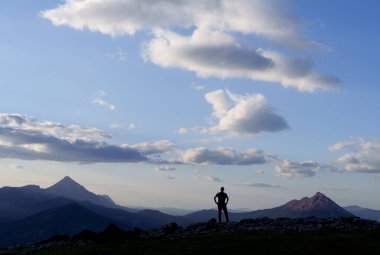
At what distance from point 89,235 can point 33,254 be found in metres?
6.75

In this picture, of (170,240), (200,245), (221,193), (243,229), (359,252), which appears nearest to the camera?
(359,252)

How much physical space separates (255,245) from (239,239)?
3.08m

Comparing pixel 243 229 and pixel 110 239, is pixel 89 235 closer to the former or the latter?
pixel 110 239

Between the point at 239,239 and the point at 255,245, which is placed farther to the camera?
the point at 239,239

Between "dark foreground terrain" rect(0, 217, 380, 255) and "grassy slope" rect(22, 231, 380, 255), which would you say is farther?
"dark foreground terrain" rect(0, 217, 380, 255)

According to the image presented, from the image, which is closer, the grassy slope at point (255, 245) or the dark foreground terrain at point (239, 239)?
the grassy slope at point (255, 245)

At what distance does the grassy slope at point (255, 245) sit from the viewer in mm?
34281

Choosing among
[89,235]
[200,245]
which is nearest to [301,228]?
[200,245]

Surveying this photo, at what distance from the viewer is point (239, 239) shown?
39656 mm

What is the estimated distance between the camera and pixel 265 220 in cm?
5138

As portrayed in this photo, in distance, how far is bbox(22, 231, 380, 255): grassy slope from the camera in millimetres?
34281

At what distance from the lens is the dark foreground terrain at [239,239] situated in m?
35.2

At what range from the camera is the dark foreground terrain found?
115ft

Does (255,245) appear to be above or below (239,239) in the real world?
below
